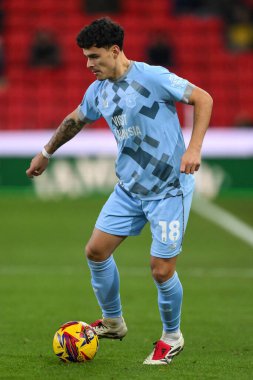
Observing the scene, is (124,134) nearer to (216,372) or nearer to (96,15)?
(216,372)

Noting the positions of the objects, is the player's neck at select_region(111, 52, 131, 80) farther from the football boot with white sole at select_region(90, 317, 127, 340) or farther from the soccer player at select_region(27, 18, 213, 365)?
the football boot with white sole at select_region(90, 317, 127, 340)

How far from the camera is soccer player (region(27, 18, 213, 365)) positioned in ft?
21.1

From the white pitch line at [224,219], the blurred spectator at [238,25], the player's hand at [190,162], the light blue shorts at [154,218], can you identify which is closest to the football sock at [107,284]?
the light blue shorts at [154,218]

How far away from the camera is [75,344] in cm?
663

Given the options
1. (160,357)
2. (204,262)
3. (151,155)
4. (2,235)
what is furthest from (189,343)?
(2,235)

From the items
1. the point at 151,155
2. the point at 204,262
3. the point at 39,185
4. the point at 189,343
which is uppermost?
the point at 151,155

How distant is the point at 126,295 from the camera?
998 cm

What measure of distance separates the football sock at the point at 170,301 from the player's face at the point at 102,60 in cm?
137

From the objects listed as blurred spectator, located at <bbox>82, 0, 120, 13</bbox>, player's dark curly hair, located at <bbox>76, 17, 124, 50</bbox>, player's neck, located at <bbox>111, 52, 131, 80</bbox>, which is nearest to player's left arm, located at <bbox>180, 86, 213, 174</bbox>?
player's neck, located at <bbox>111, 52, 131, 80</bbox>

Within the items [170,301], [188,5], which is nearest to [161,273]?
[170,301]

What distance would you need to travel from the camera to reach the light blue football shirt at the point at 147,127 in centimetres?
649

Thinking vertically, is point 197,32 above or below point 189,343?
below

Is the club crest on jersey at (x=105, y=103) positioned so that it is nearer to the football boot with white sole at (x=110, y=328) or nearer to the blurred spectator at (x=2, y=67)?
the football boot with white sole at (x=110, y=328)

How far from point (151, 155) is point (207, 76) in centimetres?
1717
